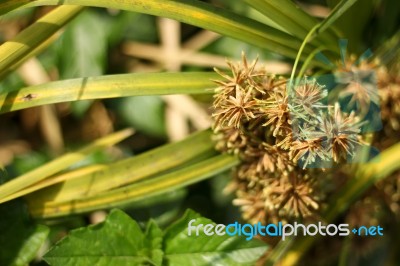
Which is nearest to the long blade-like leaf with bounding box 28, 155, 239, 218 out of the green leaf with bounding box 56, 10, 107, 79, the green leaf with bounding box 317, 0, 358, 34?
the green leaf with bounding box 317, 0, 358, 34

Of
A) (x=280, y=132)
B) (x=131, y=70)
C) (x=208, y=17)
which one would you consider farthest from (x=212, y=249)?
(x=131, y=70)

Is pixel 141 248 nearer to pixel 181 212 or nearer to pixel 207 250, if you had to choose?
pixel 207 250

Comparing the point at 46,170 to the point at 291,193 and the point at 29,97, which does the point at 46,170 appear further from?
the point at 291,193

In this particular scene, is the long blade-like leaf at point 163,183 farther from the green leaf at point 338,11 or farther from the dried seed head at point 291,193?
the green leaf at point 338,11

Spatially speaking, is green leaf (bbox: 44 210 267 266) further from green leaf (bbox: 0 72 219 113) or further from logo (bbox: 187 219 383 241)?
green leaf (bbox: 0 72 219 113)

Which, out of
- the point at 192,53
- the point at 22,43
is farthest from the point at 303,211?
the point at 192,53

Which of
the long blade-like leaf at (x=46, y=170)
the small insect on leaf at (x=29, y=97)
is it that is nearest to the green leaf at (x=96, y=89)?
the small insect on leaf at (x=29, y=97)
